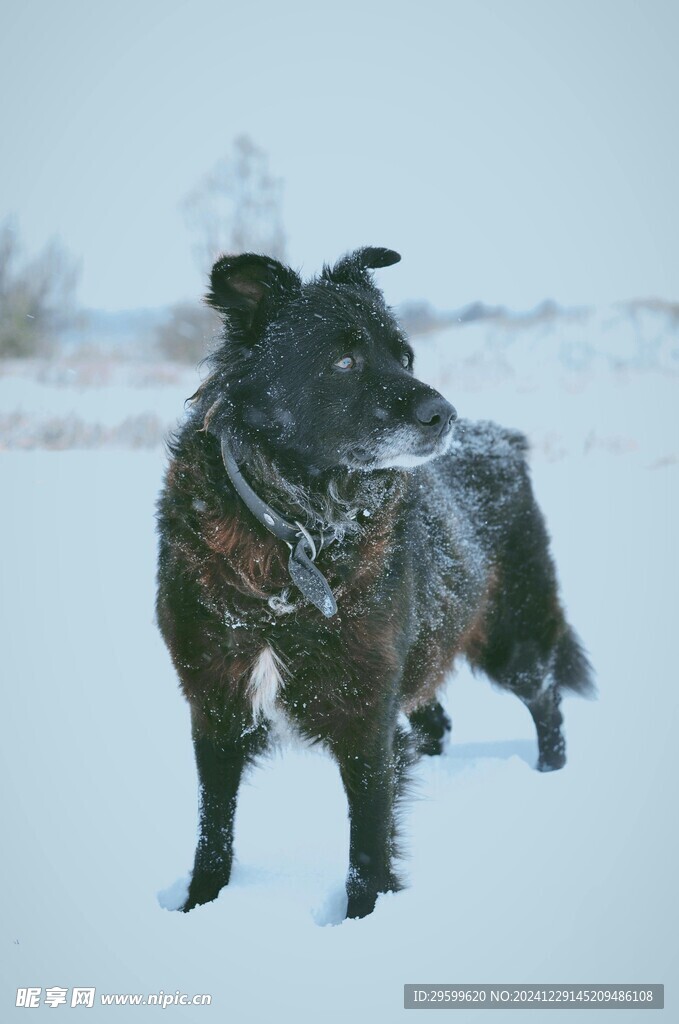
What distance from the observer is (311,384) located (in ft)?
9.50

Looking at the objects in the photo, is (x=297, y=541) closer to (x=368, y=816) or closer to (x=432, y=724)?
(x=368, y=816)

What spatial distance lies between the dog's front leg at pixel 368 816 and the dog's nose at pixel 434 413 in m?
1.11

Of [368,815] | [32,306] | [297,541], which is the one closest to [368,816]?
[368,815]

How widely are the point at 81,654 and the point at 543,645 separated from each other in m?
2.89

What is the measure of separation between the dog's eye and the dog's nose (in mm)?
290

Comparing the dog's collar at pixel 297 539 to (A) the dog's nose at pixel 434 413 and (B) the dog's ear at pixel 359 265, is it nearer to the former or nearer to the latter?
(A) the dog's nose at pixel 434 413

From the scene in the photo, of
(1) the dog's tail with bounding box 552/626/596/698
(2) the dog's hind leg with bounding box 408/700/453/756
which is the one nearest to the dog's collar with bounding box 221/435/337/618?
(2) the dog's hind leg with bounding box 408/700/453/756

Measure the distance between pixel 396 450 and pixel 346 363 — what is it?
0.36 m

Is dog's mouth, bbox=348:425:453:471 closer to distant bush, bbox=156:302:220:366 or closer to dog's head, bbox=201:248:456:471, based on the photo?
dog's head, bbox=201:248:456:471

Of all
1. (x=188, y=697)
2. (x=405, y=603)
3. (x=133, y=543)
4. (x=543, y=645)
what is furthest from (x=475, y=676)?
(x=133, y=543)

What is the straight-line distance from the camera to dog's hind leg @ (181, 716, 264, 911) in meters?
3.08

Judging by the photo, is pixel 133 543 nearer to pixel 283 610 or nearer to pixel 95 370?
pixel 283 610

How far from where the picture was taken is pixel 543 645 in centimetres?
463

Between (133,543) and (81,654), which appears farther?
(133,543)
